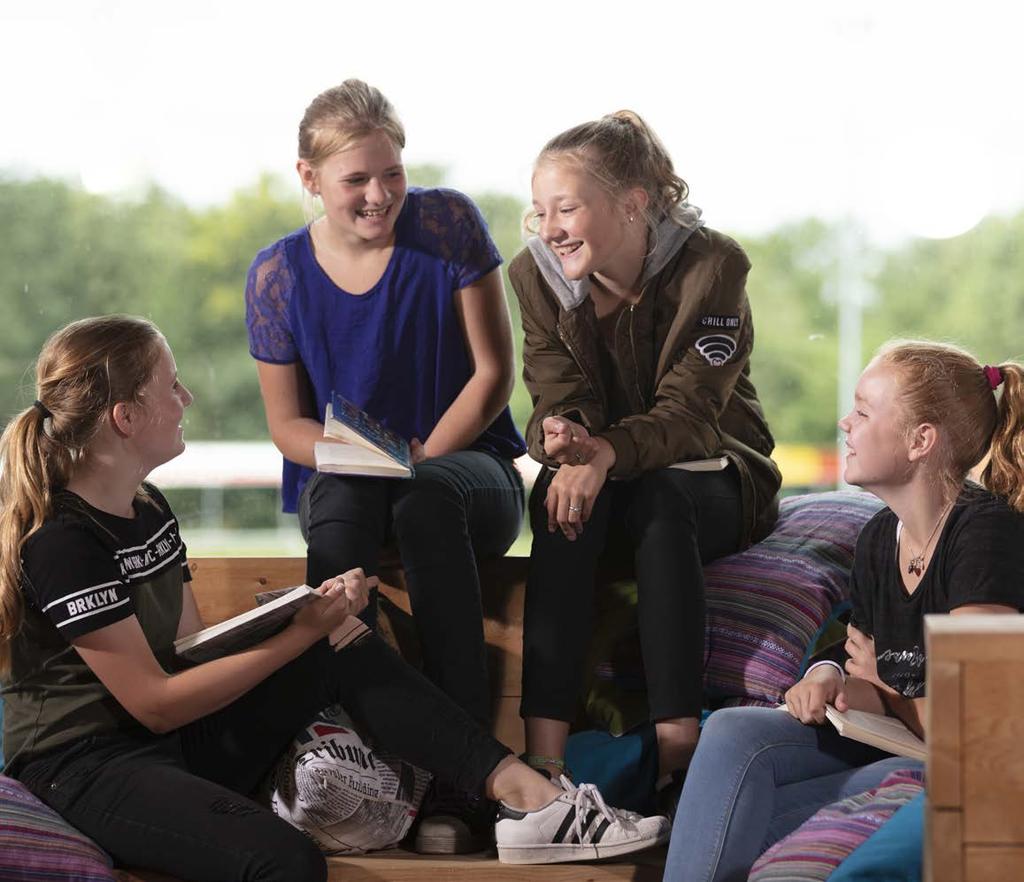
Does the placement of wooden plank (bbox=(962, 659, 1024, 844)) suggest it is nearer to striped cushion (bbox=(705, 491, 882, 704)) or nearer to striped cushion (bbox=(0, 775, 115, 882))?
striped cushion (bbox=(705, 491, 882, 704))

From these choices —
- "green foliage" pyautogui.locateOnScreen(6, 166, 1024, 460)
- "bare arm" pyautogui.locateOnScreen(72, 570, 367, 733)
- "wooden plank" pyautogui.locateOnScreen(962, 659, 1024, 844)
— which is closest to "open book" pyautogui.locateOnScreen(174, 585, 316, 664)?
"bare arm" pyautogui.locateOnScreen(72, 570, 367, 733)

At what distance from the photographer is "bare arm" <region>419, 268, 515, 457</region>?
6.33 ft

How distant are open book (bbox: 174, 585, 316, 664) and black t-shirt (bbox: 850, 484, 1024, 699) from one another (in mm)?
653

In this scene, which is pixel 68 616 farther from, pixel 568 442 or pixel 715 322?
pixel 715 322

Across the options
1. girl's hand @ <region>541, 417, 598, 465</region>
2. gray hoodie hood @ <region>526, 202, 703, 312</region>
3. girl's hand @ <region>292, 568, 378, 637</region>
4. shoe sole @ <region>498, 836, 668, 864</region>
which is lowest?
Answer: shoe sole @ <region>498, 836, 668, 864</region>

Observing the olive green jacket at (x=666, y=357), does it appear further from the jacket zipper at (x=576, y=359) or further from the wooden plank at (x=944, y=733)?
the wooden plank at (x=944, y=733)

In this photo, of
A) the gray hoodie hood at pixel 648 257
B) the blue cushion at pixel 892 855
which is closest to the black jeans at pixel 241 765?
the blue cushion at pixel 892 855

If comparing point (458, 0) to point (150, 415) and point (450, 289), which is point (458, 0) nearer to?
point (450, 289)

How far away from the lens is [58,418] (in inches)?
62.6

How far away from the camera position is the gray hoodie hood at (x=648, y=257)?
188 cm

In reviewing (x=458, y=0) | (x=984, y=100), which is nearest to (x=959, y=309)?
(x=984, y=100)

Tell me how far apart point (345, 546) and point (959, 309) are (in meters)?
4.15

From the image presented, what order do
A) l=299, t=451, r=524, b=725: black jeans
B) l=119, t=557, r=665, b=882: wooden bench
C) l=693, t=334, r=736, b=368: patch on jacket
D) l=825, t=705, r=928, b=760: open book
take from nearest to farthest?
l=825, t=705, r=928, b=760: open book → l=299, t=451, r=524, b=725: black jeans → l=693, t=334, r=736, b=368: patch on jacket → l=119, t=557, r=665, b=882: wooden bench

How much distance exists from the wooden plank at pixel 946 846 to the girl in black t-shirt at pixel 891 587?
373 millimetres
